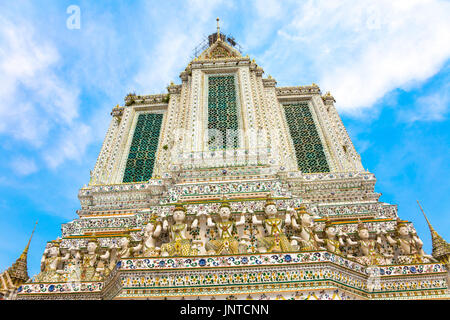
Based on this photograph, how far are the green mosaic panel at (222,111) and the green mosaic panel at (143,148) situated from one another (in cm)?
319

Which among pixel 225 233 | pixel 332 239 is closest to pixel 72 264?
pixel 225 233

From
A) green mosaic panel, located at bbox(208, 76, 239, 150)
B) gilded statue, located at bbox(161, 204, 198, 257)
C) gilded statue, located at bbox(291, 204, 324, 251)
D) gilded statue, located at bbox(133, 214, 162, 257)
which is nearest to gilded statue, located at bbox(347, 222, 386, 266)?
gilded statue, located at bbox(291, 204, 324, 251)

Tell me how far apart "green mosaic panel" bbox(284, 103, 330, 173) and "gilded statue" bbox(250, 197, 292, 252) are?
658 cm

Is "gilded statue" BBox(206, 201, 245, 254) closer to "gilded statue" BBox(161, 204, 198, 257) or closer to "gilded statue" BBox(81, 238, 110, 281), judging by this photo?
"gilded statue" BBox(161, 204, 198, 257)

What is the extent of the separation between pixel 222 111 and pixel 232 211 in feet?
24.1

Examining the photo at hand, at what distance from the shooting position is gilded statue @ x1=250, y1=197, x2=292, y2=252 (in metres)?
7.77

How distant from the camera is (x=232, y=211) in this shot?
361 inches

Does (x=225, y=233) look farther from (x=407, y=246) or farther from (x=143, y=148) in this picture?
(x=143, y=148)

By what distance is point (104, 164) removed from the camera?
49.8 feet

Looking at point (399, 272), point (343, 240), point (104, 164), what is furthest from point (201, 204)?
point (104, 164)

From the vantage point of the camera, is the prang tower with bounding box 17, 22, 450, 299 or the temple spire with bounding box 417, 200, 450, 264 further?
the temple spire with bounding box 417, 200, 450, 264

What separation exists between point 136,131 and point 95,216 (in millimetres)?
6247

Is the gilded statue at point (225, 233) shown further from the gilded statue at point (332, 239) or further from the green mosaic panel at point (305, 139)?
the green mosaic panel at point (305, 139)
